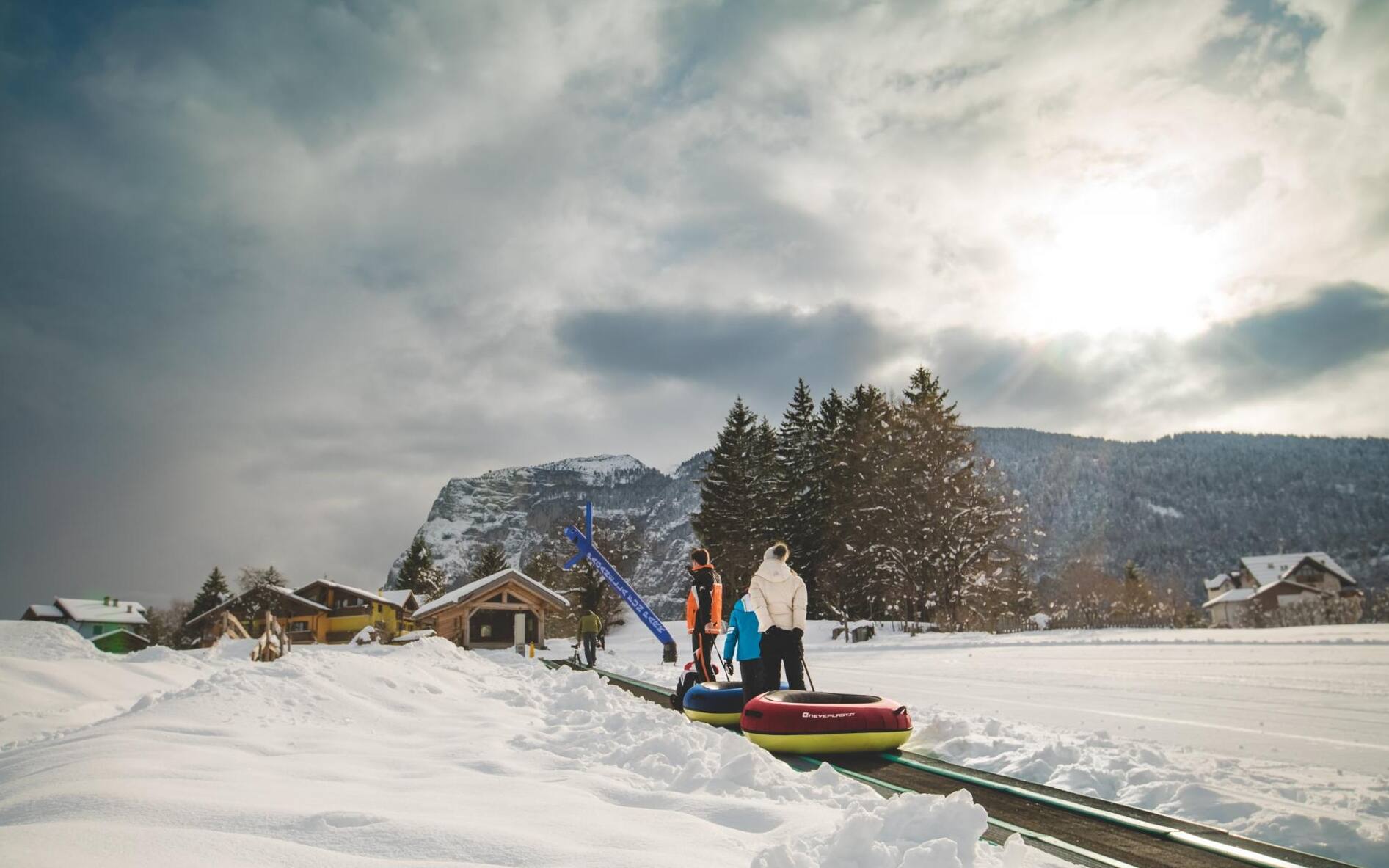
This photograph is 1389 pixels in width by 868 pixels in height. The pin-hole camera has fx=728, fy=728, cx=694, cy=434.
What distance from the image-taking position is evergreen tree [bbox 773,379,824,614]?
158 feet

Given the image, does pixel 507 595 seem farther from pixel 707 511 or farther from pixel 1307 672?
pixel 1307 672

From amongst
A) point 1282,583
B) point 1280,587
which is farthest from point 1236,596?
point 1282,583

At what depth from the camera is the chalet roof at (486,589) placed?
126 ft

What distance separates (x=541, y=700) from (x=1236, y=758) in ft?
32.1

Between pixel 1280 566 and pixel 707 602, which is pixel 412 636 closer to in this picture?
pixel 707 602

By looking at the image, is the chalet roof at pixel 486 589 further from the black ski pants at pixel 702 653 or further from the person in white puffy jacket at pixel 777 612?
the person in white puffy jacket at pixel 777 612

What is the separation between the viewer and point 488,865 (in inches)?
127

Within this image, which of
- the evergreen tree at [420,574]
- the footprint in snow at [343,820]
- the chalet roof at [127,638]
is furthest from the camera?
the evergreen tree at [420,574]

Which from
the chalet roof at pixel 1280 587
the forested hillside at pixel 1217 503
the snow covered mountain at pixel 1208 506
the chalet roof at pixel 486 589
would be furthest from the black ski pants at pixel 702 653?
the forested hillside at pixel 1217 503

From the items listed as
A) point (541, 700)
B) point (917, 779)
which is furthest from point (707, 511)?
point (917, 779)

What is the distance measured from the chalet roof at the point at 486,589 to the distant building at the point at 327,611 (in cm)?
1844

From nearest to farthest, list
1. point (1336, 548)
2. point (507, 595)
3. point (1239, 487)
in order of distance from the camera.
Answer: point (507, 595), point (1336, 548), point (1239, 487)

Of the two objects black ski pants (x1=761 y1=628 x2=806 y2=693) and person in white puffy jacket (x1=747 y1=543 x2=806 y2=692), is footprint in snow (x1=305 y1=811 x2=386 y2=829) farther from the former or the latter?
black ski pants (x1=761 y1=628 x2=806 y2=693)

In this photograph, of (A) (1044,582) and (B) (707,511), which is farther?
(A) (1044,582)
